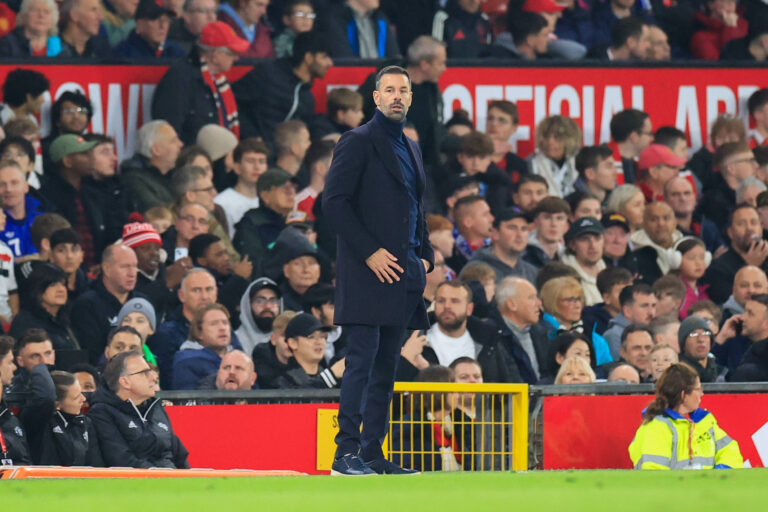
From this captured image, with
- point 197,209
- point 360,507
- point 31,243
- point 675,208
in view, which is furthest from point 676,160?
point 360,507

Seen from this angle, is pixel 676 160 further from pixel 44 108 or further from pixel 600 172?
pixel 44 108

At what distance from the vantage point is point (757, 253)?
14.6m

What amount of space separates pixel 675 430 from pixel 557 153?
6.27 m

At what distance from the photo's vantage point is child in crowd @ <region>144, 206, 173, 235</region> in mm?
13148

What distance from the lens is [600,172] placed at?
608 inches

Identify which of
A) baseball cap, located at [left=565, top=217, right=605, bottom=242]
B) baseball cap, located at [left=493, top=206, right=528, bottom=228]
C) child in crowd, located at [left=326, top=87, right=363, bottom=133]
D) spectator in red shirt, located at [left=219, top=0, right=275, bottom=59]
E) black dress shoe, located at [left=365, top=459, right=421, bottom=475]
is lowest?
black dress shoe, located at [left=365, top=459, right=421, bottom=475]

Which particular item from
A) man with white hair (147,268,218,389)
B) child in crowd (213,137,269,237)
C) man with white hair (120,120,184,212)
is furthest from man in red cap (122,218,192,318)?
child in crowd (213,137,269,237)

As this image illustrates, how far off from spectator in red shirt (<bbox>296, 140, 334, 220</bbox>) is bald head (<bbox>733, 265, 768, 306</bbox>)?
3.57 m

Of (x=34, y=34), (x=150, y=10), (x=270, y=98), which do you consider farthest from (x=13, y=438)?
(x=270, y=98)

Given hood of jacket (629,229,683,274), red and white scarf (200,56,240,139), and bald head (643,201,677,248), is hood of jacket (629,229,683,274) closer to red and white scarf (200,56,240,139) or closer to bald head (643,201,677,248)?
bald head (643,201,677,248)

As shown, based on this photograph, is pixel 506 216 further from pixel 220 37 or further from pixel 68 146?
pixel 68 146

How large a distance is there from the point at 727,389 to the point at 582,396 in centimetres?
98

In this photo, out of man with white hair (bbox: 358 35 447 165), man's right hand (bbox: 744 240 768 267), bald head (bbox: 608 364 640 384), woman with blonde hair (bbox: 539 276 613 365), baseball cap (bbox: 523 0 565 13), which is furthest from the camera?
baseball cap (bbox: 523 0 565 13)

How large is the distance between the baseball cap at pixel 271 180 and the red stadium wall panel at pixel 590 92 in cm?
186
